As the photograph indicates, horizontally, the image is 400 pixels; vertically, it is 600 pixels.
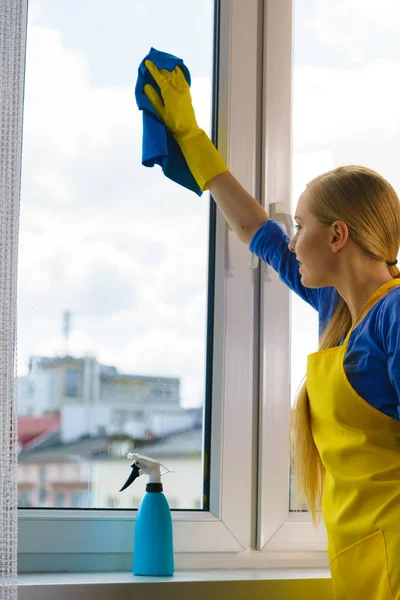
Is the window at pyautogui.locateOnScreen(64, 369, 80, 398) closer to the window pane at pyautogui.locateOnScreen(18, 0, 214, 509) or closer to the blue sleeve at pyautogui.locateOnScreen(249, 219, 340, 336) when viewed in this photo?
the window pane at pyautogui.locateOnScreen(18, 0, 214, 509)

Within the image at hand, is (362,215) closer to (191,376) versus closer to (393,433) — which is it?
(393,433)

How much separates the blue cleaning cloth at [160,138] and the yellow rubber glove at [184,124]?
0.01 meters

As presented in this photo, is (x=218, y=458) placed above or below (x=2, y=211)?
below

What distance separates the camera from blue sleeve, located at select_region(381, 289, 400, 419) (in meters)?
1.06

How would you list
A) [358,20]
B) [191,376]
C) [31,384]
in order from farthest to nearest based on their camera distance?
[358,20] < [191,376] < [31,384]

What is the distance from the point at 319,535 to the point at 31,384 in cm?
64

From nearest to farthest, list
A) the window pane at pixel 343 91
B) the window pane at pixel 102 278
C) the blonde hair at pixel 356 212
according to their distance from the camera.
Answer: the blonde hair at pixel 356 212, the window pane at pixel 102 278, the window pane at pixel 343 91

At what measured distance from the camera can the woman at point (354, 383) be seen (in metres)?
1.12

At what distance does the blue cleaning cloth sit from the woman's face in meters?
0.26

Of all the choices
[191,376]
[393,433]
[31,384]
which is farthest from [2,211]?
[393,433]

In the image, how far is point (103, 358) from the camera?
1430 mm

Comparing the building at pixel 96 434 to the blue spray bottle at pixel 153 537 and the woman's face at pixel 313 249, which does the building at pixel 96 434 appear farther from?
the woman's face at pixel 313 249

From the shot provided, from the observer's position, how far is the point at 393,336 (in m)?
1.08

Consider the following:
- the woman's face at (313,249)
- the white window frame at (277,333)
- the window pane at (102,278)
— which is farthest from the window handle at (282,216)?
the woman's face at (313,249)
